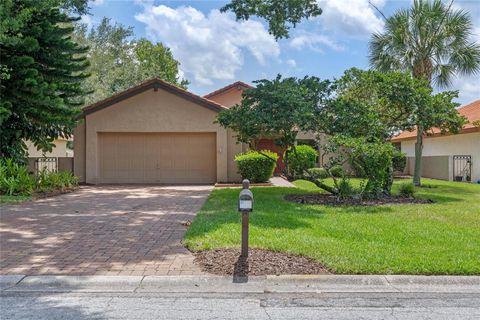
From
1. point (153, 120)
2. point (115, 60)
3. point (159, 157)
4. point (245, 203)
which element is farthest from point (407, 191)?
point (115, 60)

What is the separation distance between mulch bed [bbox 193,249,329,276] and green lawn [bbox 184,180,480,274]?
231mm

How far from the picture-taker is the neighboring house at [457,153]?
20719 mm

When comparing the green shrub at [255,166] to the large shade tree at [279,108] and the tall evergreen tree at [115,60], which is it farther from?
the tall evergreen tree at [115,60]

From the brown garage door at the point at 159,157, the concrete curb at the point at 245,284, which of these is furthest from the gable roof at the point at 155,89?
the concrete curb at the point at 245,284

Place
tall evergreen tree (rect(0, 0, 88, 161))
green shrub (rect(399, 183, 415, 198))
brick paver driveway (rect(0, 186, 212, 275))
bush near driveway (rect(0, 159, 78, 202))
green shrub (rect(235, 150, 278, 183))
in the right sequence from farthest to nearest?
green shrub (rect(235, 150, 278, 183)) → tall evergreen tree (rect(0, 0, 88, 161)) → bush near driveway (rect(0, 159, 78, 202)) → green shrub (rect(399, 183, 415, 198)) → brick paver driveway (rect(0, 186, 212, 275))

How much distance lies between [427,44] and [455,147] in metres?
7.56

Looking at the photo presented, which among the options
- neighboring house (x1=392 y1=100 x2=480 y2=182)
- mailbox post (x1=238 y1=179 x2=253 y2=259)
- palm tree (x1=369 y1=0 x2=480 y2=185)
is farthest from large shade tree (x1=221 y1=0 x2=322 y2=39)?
mailbox post (x1=238 y1=179 x2=253 y2=259)

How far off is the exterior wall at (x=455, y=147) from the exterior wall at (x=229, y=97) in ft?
38.6

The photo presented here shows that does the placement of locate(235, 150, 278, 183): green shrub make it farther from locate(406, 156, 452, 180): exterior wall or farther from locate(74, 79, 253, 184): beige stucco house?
locate(406, 156, 452, 180): exterior wall

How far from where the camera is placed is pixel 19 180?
1436 centimetres

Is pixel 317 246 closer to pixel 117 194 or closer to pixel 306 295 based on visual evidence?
pixel 306 295

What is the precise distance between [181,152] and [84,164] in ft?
14.3

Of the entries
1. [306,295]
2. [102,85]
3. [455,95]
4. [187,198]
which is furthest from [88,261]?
[102,85]

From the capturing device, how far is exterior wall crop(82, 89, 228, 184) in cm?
1952
